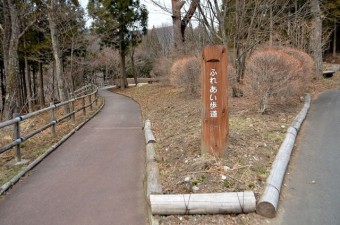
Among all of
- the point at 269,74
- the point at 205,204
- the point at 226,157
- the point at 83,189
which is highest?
the point at 269,74

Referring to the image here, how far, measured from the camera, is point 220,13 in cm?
1016

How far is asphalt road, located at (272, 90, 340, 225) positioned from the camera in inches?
140

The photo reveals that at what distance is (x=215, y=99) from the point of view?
477 cm

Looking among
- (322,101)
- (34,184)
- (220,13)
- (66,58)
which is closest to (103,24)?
(66,58)

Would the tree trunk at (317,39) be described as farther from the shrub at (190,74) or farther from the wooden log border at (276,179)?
the wooden log border at (276,179)

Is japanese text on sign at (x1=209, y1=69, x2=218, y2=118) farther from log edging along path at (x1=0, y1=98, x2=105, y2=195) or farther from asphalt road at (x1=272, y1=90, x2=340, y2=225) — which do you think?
log edging along path at (x1=0, y1=98, x2=105, y2=195)

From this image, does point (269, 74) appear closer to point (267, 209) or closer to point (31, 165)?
point (267, 209)

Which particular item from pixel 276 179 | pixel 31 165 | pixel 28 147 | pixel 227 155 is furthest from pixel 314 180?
pixel 28 147

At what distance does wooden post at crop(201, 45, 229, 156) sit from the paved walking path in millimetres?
1379

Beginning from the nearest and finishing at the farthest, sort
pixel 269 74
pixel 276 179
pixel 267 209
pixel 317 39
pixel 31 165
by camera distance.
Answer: pixel 267 209
pixel 276 179
pixel 31 165
pixel 269 74
pixel 317 39

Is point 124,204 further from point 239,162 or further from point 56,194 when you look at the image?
point 239,162

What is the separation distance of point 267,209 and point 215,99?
6.15 ft

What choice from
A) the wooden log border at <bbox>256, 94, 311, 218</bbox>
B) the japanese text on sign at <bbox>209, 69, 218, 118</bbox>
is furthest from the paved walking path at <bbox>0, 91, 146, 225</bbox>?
the japanese text on sign at <bbox>209, 69, 218, 118</bbox>

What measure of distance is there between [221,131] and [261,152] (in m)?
1.05
